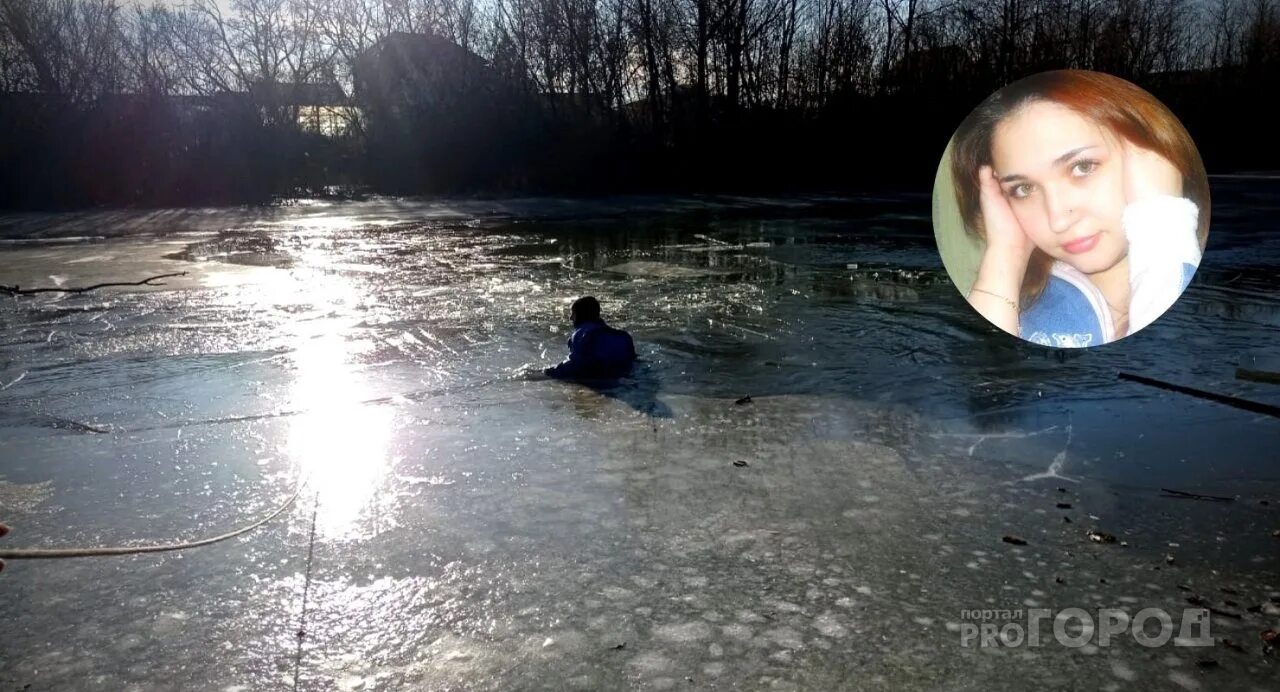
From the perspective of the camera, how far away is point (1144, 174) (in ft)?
9.88

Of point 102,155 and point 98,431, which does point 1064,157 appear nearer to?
point 98,431

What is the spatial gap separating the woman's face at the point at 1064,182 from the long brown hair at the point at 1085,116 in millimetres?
43

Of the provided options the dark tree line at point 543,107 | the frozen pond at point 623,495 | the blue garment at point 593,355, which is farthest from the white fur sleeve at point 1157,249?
the dark tree line at point 543,107

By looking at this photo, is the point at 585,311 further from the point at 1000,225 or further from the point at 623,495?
the point at 1000,225

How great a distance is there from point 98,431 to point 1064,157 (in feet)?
15.6

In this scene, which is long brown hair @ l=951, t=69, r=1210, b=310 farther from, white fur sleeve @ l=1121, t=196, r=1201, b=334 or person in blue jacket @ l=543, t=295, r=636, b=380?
person in blue jacket @ l=543, t=295, r=636, b=380

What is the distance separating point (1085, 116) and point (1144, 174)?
0.25m

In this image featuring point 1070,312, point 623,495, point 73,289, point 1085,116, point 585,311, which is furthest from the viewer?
point 73,289

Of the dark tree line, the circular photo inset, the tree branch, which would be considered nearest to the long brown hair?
the circular photo inset

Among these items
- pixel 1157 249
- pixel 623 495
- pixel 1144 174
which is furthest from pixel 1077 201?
pixel 623 495

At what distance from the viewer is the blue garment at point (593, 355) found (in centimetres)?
623

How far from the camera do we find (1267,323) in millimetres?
7680

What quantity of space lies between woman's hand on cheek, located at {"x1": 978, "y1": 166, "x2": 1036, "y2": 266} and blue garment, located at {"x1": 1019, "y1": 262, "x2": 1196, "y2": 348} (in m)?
0.12

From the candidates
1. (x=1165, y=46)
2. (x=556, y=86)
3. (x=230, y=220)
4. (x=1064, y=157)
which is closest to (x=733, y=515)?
(x=1064, y=157)
